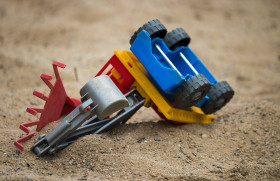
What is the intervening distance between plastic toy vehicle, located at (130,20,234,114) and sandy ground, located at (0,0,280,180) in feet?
1.23

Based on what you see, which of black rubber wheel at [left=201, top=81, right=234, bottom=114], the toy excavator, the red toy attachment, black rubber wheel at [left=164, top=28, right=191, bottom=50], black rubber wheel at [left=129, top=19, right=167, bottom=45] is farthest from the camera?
black rubber wheel at [left=164, top=28, right=191, bottom=50]

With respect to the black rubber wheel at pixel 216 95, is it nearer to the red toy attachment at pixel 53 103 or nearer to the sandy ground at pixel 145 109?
the sandy ground at pixel 145 109

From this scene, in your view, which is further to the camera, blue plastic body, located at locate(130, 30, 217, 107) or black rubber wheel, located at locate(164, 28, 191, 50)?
black rubber wheel, located at locate(164, 28, 191, 50)

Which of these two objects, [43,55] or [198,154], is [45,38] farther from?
[198,154]

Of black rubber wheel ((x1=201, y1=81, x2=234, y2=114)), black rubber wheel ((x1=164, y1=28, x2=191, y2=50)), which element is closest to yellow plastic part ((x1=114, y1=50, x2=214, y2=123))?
black rubber wheel ((x1=201, y1=81, x2=234, y2=114))

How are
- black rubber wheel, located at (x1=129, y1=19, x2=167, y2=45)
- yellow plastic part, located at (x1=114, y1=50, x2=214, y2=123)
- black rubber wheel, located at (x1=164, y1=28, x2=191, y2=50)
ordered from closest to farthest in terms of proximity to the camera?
yellow plastic part, located at (x1=114, y1=50, x2=214, y2=123)
black rubber wheel, located at (x1=129, y1=19, x2=167, y2=45)
black rubber wheel, located at (x1=164, y1=28, x2=191, y2=50)

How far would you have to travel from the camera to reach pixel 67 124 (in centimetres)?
247

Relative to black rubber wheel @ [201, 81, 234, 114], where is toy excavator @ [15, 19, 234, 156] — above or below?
above

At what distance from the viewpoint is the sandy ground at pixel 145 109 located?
2566mm

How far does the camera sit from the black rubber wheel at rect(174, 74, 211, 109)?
2770 millimetres

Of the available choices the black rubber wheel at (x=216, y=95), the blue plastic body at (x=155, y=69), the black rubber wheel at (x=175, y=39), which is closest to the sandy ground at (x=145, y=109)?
the black rubber wheel at (x=216, y=95)

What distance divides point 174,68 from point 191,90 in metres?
0.33

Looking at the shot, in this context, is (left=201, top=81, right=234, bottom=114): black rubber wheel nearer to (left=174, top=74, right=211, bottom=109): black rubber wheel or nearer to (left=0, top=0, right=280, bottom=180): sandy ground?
(left=0, top=0, right=280, bottom=180): sandy ground

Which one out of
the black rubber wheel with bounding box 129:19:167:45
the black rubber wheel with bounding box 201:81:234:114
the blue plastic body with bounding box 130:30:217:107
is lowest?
the black rubber wheel with bounding box 201:81:234:114
